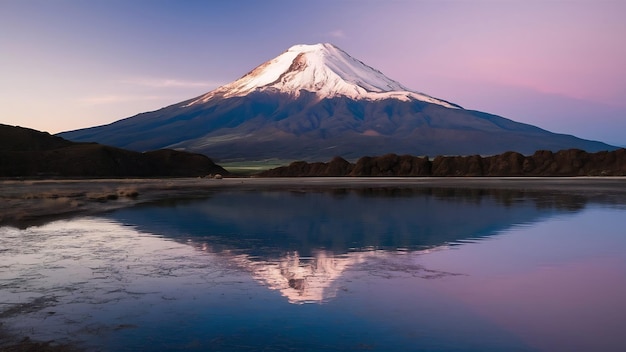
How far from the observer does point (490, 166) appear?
9725 centimetres

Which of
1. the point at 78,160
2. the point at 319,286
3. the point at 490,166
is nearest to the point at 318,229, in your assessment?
the point at 319,286

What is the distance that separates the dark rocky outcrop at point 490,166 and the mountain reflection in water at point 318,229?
60791 millimetres

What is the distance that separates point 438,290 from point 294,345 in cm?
438

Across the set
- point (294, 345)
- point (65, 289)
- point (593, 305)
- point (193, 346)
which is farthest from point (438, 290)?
point (65, 289)

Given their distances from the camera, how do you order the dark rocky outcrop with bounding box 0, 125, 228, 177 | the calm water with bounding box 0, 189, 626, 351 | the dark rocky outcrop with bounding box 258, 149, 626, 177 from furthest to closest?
the dark rocky outcrop with bounding box 0, 125, 228, 177
the dark rocky outcrop with bounding box 258, 149, 626, 177
the calm water with bounding box 0, 189, 626, 351

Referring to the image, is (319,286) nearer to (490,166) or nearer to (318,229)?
(318,229)

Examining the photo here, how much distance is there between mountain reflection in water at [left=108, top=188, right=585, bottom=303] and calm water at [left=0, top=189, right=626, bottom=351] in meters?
0.09

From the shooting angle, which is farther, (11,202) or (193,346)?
(11,202)

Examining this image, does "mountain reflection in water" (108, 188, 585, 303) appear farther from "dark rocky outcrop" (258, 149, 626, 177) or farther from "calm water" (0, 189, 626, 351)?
"dark rocky outcrop" (258, 149, 626, 177)

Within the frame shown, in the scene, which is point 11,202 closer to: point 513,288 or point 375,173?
point 513,288

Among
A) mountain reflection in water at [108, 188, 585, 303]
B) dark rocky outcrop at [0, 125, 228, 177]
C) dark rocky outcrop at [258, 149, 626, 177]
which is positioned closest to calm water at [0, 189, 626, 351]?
mountain reflection in water at [108, 188, 585, 303]

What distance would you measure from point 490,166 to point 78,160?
72.4 m

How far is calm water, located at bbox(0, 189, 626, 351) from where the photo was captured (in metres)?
8.20

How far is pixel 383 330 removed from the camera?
333 inches
